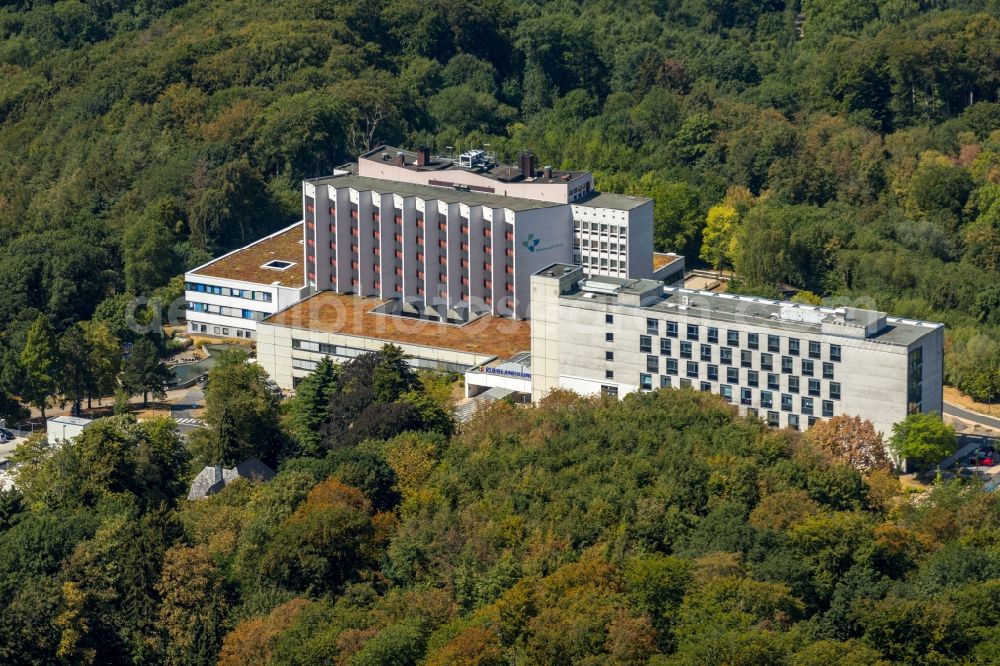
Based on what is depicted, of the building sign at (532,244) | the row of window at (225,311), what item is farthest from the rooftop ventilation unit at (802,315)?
the row of window at (225,311)

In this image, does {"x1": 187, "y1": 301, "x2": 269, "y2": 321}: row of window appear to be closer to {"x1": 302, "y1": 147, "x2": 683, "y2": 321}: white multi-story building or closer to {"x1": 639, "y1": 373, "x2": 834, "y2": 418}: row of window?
{"x1": 302, "y1": 147, "x2": 683, "y2": 321}: white multi-story building

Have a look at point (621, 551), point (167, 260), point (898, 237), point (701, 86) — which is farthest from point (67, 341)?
point (701, 86)

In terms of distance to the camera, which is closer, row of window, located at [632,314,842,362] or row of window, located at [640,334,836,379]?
row of window, located at [632,314,842,362]

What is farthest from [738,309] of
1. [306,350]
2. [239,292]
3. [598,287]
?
[239,292]

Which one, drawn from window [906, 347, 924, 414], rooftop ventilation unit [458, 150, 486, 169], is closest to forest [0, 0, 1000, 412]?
window [906, 347, 924, 414]

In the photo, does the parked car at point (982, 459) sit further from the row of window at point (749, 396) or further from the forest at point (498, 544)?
the row of window at point (749, 396)

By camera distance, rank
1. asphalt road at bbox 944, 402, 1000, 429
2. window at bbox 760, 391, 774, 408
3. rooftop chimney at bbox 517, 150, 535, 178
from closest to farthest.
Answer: window at bbox 760, 391, 774, 408 → asphalt road at bbox 944, 402, 1000, 429 → rooftop chimney at bbox 517, 150, 535, 178

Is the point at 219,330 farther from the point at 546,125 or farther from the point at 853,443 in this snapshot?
the point at 853,443
